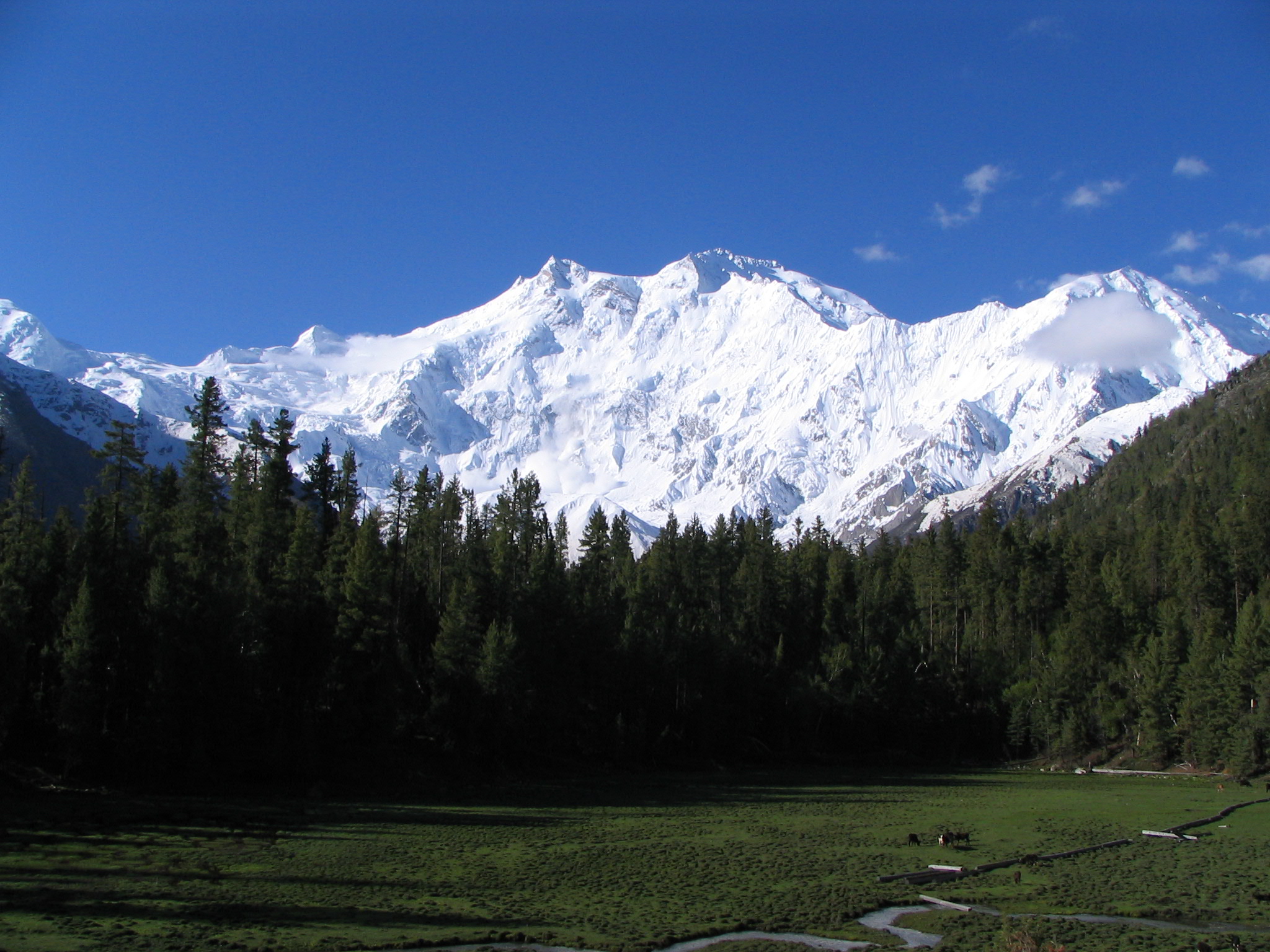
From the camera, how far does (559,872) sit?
3509cm

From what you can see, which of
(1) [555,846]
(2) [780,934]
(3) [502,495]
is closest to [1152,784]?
(1) [555,846]

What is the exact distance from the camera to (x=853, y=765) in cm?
9656

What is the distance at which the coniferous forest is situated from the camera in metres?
58.9

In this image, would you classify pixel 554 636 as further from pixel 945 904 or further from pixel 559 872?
pixel 945 904

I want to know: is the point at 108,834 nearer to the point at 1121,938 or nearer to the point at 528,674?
the point at 1121,938

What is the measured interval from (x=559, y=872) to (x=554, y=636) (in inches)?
2024

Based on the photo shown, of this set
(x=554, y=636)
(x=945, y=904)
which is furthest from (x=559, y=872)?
(x=554, y=636)

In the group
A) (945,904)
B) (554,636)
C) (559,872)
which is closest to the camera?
(945,904)

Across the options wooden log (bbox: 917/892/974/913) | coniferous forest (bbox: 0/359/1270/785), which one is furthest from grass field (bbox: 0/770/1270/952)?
coniferous forest (bbox: 0/359/1270/785)

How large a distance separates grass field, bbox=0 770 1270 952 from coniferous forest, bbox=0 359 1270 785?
35.0 feet

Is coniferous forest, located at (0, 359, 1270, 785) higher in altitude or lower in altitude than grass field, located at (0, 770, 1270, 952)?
higher

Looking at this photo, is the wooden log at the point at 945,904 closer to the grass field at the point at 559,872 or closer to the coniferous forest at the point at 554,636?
the grass field at the point at 559,872

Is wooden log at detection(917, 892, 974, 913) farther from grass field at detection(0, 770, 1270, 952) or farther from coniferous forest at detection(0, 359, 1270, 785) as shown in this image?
coniferous forest at detection(0, 359, 1270, 785)

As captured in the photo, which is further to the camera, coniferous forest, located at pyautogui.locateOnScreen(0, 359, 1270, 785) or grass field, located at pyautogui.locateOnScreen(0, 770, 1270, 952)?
coniferous forest, located at pyautogui.locateOnScreen(0, 359, 1270, 785)
